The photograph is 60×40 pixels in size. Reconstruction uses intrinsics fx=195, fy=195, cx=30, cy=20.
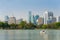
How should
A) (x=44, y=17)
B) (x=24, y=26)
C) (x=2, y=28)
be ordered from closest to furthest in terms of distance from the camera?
(x=2, y=28)
(x=24, y=26)
(x=44, y=17)

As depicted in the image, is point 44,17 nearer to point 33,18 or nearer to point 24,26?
point 33,18

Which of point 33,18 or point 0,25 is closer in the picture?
point 0,25

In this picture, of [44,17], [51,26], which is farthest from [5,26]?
[44,17]

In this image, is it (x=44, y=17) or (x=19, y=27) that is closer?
(x=19, y=27)

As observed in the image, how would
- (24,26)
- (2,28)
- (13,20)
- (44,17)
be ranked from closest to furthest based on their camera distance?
(2,28) < (24,26) < (13,20) < (44,17)

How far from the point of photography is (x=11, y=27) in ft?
252

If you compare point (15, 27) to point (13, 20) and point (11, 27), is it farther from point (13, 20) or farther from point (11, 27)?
point (13, 20)

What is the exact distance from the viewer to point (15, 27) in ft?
254

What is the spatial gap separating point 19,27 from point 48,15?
1881 inches

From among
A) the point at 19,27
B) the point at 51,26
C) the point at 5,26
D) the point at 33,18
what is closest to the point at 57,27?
the point at 51,26

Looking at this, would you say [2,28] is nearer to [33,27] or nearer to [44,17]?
[33,27]

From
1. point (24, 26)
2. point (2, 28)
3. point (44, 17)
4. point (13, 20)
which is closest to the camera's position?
point (2, 28)

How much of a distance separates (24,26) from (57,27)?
13.2 m

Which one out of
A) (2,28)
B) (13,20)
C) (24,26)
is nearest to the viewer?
(2,28)
